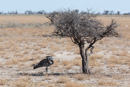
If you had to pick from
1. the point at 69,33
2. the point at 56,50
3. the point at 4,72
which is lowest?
the point at 56,50

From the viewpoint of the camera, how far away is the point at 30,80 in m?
→ 10.3

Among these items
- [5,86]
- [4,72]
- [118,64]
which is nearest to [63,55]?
[118,64]

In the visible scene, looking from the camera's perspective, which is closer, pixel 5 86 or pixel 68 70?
pixel 5 86

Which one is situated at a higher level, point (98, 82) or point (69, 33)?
point (69, 33)

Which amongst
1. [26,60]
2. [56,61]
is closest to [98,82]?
[56,61]

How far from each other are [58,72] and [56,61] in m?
3.31

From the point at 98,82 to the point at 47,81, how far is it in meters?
2.25

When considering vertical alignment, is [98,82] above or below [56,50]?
above

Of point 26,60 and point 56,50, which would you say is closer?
point 26,60

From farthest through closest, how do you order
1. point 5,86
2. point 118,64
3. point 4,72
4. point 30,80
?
point 118,64
point 4,72
point 30,80
point 5,86

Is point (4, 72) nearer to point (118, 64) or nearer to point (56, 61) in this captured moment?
point (56, 61)

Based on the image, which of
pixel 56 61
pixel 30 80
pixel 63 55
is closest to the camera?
pixel 30 80

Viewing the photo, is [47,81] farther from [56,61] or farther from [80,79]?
[56,61]

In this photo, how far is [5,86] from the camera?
9602mm
